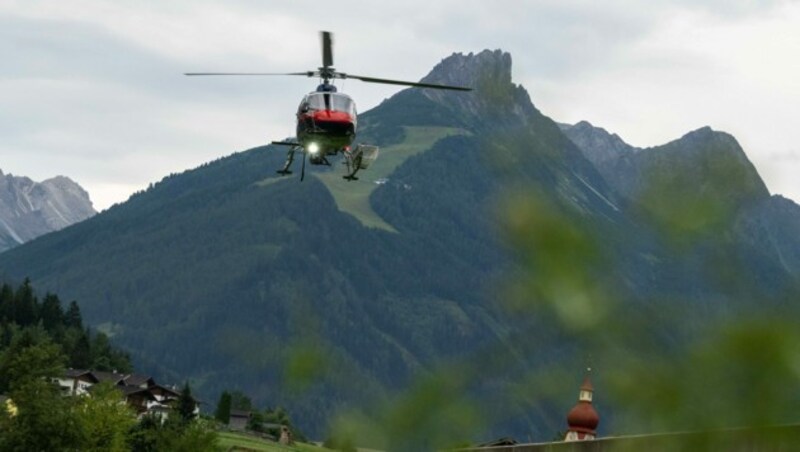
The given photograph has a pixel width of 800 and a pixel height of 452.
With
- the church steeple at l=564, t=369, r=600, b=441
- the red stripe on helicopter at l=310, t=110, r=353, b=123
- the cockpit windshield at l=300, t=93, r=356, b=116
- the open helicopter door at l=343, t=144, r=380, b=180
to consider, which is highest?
the cockpit windshield at l=300, t=93, r=356, b=116

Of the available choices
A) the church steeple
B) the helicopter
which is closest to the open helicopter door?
the helicopter

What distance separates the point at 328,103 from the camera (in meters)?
43.9

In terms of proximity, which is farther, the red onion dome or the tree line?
the tree line

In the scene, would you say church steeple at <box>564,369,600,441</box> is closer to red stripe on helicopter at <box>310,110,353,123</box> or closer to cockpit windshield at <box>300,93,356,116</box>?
red stripe on helicopter at <box>310,110,353,123</box>

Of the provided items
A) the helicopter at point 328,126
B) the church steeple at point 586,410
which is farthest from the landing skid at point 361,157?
the church steeple at point 586,410

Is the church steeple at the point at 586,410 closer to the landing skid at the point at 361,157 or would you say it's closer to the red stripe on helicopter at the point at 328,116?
the landing skid at the point at 361,157

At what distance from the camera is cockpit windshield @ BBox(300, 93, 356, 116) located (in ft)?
144

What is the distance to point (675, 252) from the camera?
529 centimetres

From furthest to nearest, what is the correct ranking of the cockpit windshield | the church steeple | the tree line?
the tree line → the cockpit windshield → the church steeple

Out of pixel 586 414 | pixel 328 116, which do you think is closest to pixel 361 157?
pixel 328 116

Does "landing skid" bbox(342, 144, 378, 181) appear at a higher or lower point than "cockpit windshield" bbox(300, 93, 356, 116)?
lower

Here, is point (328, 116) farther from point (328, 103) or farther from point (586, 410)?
point (586, 410)

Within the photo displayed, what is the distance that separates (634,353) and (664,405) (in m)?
0.34

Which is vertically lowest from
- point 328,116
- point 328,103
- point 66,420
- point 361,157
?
point 361,157
